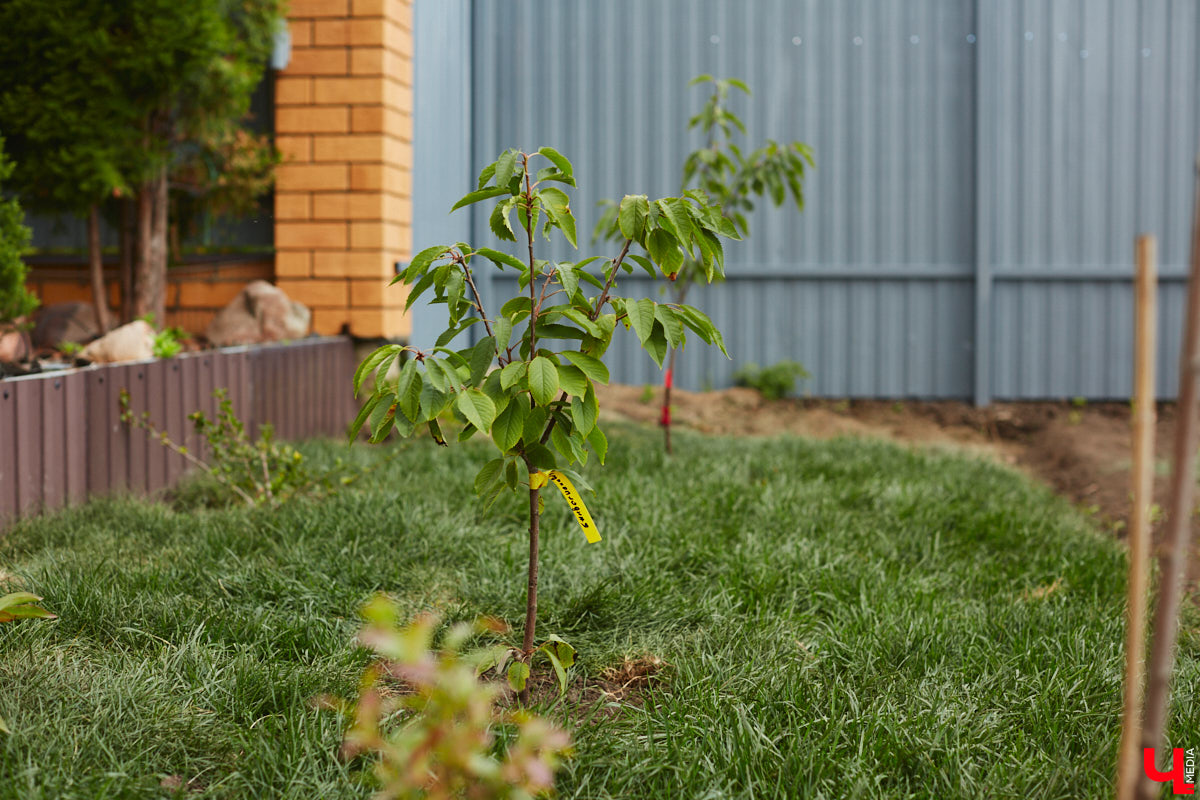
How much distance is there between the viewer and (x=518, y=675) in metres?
1.71

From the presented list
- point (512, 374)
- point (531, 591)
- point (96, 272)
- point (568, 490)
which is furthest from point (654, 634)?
point (96, 272)

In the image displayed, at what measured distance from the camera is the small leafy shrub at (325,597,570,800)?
82 cm

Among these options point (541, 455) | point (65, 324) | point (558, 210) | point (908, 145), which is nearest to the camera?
point (558, 210)

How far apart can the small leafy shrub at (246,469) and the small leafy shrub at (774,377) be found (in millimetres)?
3864

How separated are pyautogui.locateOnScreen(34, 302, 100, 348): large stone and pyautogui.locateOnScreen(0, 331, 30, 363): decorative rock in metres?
0.55

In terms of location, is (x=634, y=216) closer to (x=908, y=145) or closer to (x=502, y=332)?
(x=502, y=332)

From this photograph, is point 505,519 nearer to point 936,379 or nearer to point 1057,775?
point 1057,775

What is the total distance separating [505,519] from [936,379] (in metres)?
4.75

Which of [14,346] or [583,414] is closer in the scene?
[583,414]

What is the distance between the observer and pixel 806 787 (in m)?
1.53

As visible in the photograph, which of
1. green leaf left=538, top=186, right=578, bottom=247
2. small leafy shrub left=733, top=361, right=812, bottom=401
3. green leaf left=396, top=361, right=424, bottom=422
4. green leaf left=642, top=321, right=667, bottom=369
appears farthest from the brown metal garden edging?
small leafy shrub left=733, top=361, right=812, bottom=401

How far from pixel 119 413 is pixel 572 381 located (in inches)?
95.5

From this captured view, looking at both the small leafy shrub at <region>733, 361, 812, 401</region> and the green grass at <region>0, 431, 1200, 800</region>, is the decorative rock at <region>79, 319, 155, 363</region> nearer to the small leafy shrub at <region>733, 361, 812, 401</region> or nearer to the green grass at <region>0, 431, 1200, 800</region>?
the green grass at <region>0, 431, 1200, 800</region>

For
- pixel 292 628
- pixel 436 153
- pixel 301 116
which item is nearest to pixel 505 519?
pixel 292 628
